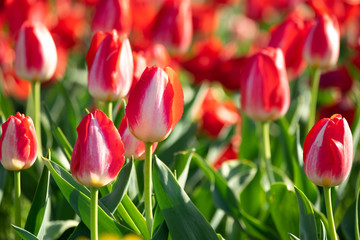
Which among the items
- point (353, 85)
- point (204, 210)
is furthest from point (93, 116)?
point (353, 85)

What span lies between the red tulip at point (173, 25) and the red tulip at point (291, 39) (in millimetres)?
451

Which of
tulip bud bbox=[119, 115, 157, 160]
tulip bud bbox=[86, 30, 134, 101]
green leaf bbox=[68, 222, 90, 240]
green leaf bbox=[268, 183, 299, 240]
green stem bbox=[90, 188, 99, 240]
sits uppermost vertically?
tulip bud bbox=[86, 30, 134, 101]

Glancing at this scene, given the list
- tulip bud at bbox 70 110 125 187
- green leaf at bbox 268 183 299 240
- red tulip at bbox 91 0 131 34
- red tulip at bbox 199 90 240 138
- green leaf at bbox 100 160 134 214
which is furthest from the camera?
red tulip at bbox 199 90 240 138

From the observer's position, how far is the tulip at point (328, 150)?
88 cm

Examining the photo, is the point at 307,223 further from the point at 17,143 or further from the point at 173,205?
the point at 17,143

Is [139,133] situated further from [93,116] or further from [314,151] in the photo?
[314,151]

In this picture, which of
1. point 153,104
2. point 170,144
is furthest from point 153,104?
point 170,144

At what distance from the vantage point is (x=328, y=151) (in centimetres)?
88

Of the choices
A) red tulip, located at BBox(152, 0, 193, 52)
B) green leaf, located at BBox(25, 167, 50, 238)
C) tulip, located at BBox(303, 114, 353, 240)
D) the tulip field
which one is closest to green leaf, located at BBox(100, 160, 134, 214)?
the tulip field

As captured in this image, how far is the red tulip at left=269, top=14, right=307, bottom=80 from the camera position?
54.1 inches

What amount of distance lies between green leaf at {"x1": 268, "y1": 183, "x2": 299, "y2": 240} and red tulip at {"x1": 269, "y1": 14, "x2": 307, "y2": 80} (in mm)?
409

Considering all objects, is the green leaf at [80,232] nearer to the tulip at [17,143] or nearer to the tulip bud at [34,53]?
the tulip at [17,143]

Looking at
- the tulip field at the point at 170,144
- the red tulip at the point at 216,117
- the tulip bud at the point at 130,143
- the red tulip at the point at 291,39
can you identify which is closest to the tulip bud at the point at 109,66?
the tulip field at the point at 170,144

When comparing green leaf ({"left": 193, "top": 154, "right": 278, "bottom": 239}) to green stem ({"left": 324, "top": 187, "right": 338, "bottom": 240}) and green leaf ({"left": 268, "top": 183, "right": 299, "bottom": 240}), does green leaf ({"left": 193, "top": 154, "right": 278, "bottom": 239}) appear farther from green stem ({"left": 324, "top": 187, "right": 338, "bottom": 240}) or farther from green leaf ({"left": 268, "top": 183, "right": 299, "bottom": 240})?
green stem ({"left": 324, "top": 187, "right": 338, "bottom": 240})
